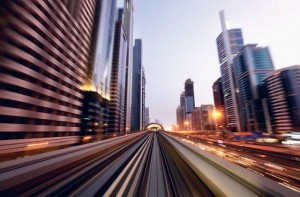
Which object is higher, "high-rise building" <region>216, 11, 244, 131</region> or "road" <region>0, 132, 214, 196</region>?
"high-rise building" <region>216, 11, 244, 131</region>

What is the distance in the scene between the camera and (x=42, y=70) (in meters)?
38.4

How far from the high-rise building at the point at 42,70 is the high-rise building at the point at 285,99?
119 m

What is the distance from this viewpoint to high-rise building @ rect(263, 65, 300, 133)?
286 feet

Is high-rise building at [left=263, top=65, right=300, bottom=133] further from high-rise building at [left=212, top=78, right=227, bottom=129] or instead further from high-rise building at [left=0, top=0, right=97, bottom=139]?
high-rise building at [left=0, top=0, right=97, bottom=139]

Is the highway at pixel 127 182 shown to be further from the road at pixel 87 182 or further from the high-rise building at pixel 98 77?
the high-rise building at pixel 98 77

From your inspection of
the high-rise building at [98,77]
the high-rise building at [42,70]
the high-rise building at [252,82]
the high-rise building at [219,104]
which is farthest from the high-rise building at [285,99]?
the high-rise building at [42,70]

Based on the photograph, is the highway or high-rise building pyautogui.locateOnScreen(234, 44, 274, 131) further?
high-rise building pyautogui.locateOnScreen(234, 44, 274, 131)

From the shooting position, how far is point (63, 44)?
48312 millimetres

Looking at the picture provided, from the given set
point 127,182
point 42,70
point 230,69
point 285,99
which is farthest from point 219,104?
point 127,182

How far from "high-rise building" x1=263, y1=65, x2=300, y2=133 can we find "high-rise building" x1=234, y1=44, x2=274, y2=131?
354 inches

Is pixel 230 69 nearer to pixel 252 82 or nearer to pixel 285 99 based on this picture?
pixel 252 82

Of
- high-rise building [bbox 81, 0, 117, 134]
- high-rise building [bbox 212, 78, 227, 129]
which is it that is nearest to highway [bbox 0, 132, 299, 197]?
high-rise building [bbox 81, 0, 117, 134]

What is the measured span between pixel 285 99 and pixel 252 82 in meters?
27.0

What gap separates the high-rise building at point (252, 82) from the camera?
111438 mm
